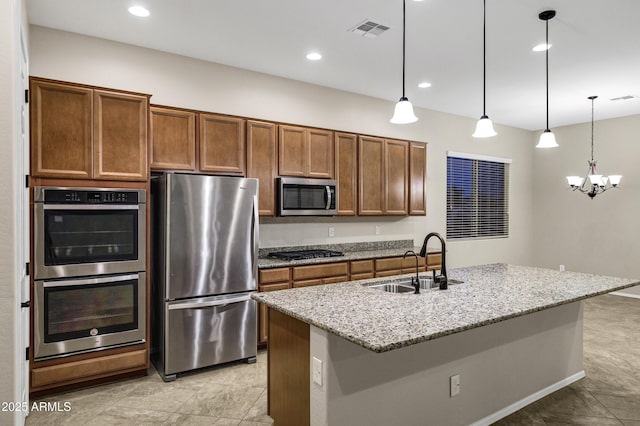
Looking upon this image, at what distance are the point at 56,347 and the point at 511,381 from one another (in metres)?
3.16

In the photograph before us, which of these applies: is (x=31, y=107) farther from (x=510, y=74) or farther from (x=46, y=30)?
(x=510, y=74)

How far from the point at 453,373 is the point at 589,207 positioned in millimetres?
5757

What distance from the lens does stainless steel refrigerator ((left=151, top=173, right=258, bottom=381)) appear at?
3.24 m

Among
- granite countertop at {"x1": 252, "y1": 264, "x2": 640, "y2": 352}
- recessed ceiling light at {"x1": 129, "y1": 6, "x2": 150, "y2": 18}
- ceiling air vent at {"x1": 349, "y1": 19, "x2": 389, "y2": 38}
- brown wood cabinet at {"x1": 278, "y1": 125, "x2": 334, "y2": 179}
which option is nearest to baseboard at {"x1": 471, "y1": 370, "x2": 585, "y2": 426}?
granite countertop at {"x1": 252, "y1": 264, "x2": 640, "y2": 352}

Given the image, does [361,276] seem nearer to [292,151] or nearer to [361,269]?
[361,269]

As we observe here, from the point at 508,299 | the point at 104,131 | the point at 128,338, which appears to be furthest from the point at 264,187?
the point at 508,299

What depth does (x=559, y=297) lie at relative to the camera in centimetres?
237

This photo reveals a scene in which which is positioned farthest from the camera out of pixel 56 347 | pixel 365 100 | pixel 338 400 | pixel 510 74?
pixel 365 100

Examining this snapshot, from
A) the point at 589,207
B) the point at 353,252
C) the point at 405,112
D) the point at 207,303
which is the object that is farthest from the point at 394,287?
the point at 589,207

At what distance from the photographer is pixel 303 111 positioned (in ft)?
15.4

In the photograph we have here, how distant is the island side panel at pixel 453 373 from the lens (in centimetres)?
195

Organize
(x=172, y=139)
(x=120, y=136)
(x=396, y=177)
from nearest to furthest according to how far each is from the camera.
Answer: (x=120, y=136)
(x=172, y=139)
(x=396, y=177)

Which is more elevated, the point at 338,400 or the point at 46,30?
the point at 46,30

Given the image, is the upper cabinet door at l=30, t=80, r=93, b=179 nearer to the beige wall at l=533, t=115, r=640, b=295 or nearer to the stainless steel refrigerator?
the stainless steel refrigerator
